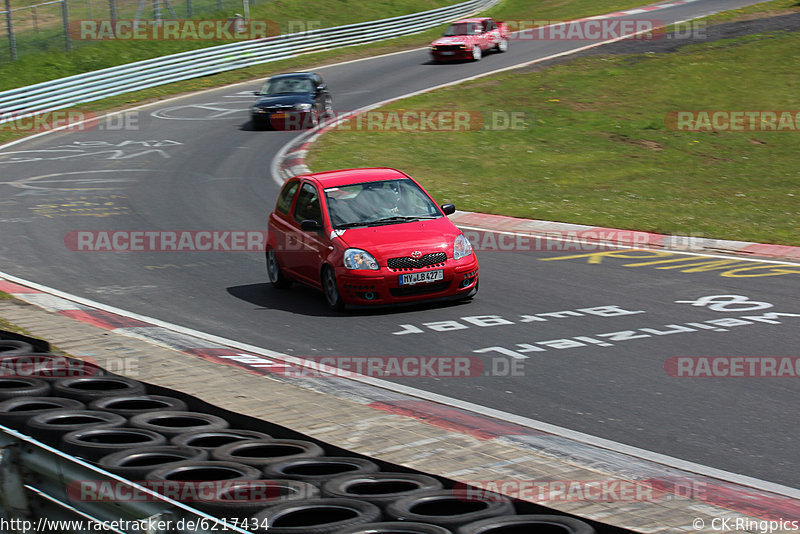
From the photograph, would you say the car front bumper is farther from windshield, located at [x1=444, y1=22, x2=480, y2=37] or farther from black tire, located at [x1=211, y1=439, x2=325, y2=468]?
windshield, located at [x1=444, y1=22, x2=480, y2=37]

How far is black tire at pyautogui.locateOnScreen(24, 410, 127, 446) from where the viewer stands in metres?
6.29

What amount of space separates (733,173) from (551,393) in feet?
57.3

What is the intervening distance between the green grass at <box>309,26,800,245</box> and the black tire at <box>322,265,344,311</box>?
709 centimetres

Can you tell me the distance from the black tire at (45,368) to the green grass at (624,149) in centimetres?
1154

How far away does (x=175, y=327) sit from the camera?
11.8m

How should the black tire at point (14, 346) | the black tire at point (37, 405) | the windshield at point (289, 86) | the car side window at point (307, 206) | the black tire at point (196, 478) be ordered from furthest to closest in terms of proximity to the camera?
the windshield at point (289, 86) < the car side window at point (307, 206) < the black tire at point (14, 346) < the black tire at point (37, 405) < the black tire at point (196, 478)

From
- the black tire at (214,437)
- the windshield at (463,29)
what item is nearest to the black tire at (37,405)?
the black tire at (214,437)

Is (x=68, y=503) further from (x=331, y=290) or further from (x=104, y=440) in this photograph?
(x=331, y=290)

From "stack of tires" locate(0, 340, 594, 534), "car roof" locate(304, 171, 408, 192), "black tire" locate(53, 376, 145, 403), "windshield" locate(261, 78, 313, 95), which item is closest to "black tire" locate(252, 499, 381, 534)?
"stack of tires" locate(0, 340, 594, 534)

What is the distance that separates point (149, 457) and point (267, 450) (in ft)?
2.50

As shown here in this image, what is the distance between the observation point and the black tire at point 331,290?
12297 millimetres

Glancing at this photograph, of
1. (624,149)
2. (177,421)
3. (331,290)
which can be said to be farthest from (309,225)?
(624,149)

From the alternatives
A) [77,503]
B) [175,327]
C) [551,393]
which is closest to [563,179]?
[175,327]

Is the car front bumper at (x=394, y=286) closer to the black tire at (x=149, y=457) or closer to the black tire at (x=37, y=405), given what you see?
the black tire at (x=37, y=405)
